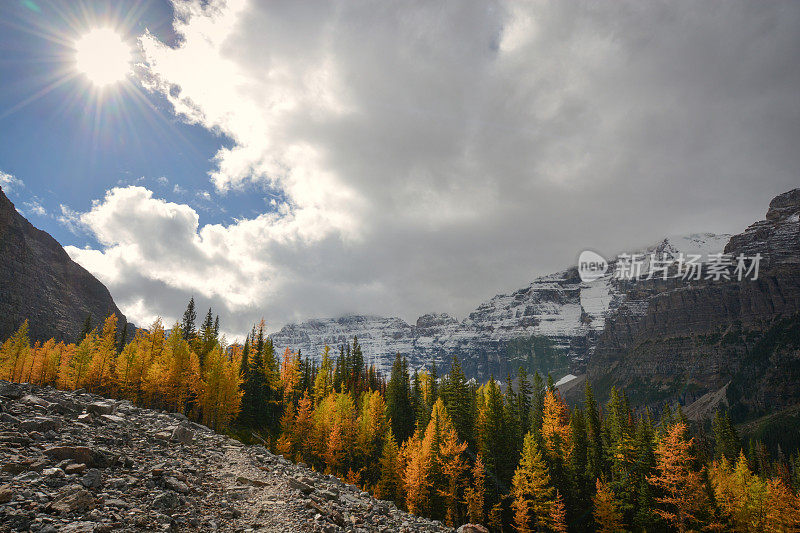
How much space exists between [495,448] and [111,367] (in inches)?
2673

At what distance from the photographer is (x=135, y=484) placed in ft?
55.7

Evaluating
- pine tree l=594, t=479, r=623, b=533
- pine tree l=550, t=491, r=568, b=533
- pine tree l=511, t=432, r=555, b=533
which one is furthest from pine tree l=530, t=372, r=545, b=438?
pine tree l=511, t=432, r=555, b=533

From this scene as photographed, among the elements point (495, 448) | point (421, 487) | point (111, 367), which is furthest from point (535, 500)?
point (111, 367)

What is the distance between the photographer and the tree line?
4781cm

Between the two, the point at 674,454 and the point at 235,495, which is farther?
the point at 674,454

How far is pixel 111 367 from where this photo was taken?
68.9 m

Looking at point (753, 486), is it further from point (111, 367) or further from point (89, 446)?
point (111, 367)

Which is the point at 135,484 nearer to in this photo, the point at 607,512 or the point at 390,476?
the point at 390,476

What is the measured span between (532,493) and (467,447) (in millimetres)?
11954

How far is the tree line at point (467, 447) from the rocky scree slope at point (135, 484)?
27.0 metres

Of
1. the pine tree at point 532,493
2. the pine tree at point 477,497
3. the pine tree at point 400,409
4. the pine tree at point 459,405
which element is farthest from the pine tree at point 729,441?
the pine tree at point 400,409

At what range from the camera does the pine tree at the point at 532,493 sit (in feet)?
154

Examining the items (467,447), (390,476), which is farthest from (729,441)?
(390,476)

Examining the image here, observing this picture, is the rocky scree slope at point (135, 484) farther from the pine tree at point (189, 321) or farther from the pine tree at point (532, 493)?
the pine tree at point (189, 321)
